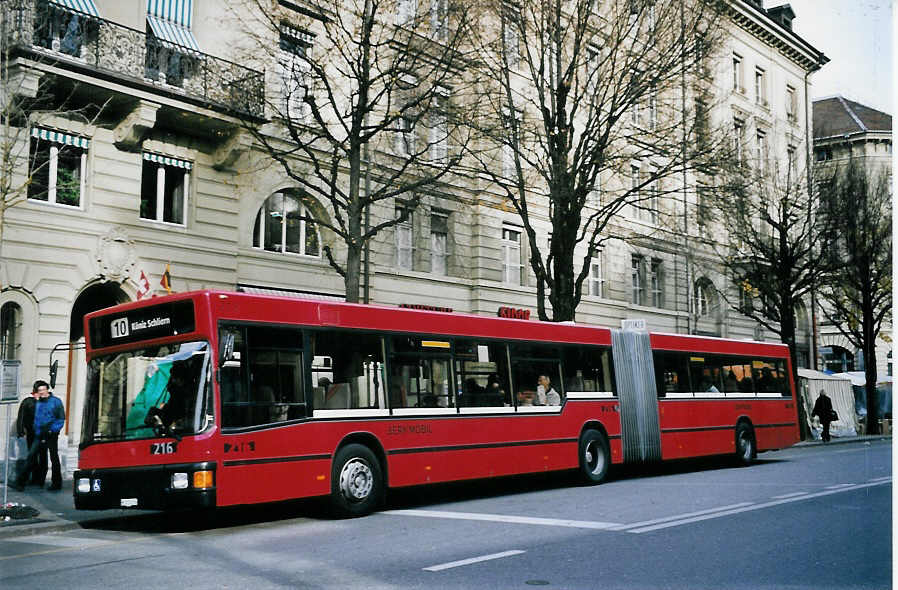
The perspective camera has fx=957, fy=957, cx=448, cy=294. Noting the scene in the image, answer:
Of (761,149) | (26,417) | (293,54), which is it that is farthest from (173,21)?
(761,149)

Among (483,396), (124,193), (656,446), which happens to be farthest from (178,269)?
(656,446)

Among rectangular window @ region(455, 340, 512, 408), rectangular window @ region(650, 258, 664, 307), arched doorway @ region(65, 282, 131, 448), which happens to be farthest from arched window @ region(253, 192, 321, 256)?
rectangular window @ region(650, 258, 664, 307)

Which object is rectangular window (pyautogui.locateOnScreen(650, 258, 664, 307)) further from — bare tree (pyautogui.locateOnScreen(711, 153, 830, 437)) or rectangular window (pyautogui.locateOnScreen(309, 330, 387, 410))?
rectangular window (pyautogui.locateOnScreen(309, 330, 387, 410))

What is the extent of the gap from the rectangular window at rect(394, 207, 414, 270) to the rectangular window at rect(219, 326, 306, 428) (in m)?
14.5

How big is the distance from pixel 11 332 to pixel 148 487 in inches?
326

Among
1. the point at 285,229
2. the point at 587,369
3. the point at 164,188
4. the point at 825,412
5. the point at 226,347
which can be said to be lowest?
the point at 825,412

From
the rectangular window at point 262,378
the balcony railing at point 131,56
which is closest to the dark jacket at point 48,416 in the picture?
the balcony railing at point 131,56

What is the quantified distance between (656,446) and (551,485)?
258 cm

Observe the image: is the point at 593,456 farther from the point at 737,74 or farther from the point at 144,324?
the point at 737,74

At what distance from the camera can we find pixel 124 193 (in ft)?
64.1

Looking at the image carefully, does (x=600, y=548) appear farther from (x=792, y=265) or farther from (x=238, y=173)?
(x=792, y=265)

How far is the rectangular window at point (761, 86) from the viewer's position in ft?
70.7

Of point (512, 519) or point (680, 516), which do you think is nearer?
point (680, 516)

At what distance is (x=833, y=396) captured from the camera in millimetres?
39812
